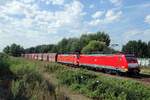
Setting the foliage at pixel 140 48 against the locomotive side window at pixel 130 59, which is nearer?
the locomotive side window at pixel 130 59

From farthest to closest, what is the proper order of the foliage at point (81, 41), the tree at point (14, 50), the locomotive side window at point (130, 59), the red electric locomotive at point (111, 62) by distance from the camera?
the tree at point (14, 50)
the foliage at point (81, 41)
the locomotive side window at point (130, 59)
the red electric locomotive at point (111, 62)

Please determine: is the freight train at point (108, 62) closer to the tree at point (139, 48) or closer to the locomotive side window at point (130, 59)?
the locomotive side window at point (130, 59)

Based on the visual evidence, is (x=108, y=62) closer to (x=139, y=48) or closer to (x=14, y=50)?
(x=139, y=48)

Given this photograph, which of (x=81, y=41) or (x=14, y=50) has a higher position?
(x=81, y=41)

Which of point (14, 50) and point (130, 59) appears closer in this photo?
point (130, 59)

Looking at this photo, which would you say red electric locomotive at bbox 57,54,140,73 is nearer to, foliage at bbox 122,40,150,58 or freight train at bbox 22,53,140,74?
freight train at bbox 22,53,140,74

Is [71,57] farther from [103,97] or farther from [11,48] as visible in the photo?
[11,48]

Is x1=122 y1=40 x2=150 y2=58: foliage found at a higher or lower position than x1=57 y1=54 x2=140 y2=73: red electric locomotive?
higher

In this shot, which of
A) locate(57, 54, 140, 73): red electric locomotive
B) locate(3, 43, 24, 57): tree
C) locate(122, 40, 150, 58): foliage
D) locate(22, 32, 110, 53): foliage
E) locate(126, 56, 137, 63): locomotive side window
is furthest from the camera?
locate(3, 43, 24, 57): tree

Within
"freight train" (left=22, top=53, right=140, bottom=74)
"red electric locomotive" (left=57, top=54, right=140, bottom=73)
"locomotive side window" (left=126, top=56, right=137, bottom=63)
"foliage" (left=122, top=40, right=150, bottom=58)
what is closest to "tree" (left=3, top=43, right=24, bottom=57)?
"foliage" (left=122, top=40, right=150, bottom=58)

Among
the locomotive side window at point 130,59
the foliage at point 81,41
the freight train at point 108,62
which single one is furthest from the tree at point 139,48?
the locomotive side window at point 130,59

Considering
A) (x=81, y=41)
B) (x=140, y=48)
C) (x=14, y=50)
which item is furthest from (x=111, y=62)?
(x=14, y=50)

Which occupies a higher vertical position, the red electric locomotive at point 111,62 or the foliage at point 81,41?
the foliage at point 81,41

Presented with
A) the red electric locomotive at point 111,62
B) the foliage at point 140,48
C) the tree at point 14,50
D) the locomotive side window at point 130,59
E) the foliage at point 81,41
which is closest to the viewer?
the red electric locomotive at point 111,62
